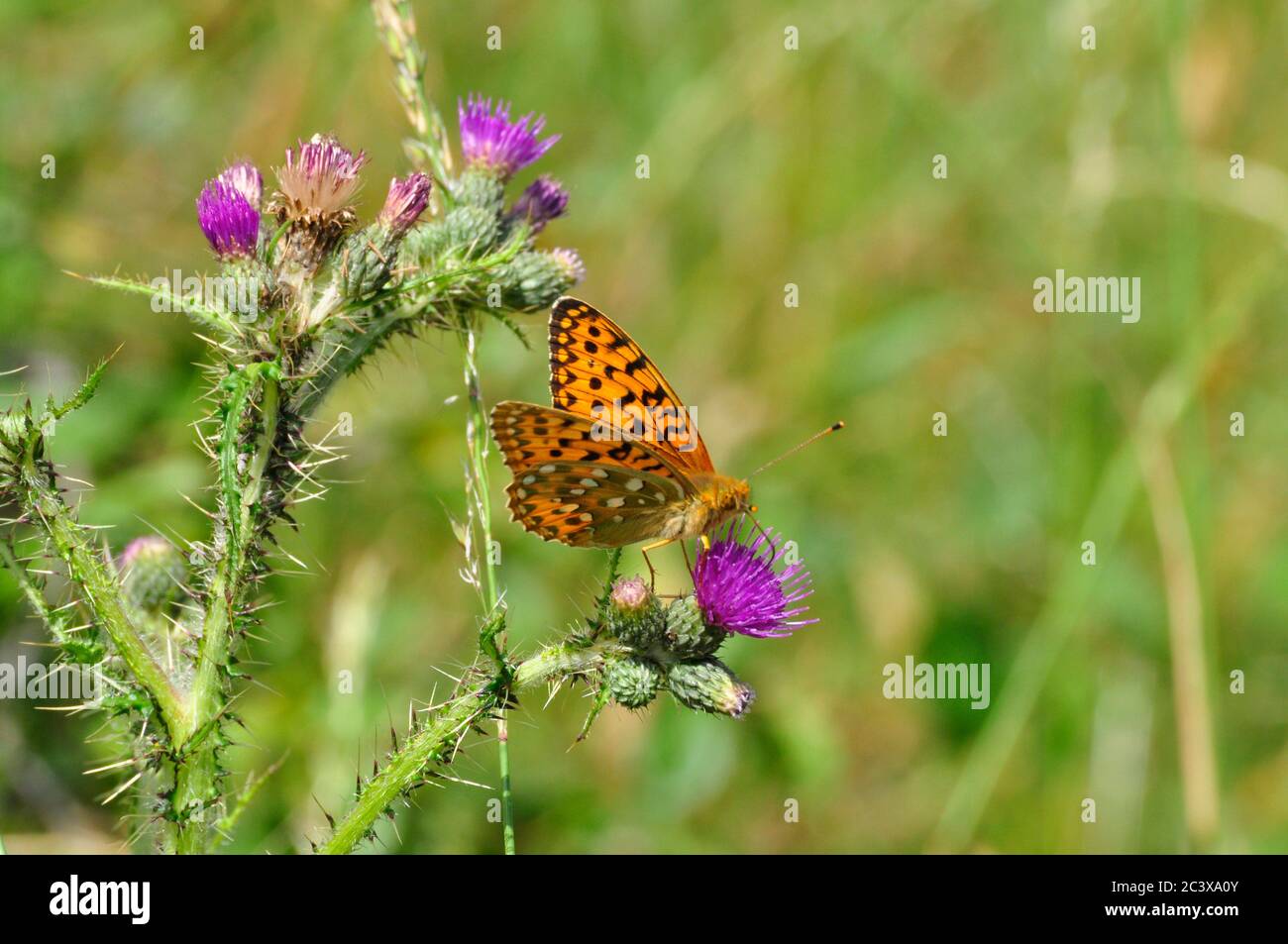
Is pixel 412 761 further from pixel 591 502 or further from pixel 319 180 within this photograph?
pixel 319 180

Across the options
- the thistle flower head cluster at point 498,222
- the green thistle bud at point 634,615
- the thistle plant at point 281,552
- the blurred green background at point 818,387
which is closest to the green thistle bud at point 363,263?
the thistle plant at point 281,552

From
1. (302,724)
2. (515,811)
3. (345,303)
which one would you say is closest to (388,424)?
(302,724)

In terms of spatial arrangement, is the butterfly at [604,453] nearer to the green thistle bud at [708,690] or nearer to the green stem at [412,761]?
the green thistle bud at [708,690]

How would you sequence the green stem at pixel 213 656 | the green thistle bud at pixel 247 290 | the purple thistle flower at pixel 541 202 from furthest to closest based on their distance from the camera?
the purple thistle flower at pixel 541 202
the green thistle bud at pixel 247 290
the green stem at pixel 213 656

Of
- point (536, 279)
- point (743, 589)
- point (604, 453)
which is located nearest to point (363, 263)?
point (536, 279)

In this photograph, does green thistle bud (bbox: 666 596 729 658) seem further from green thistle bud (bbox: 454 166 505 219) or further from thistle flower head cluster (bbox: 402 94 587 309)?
green thistle bud (bbox: 454 166 505 219)

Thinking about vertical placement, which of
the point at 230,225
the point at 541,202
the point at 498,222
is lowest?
the point at 230,225

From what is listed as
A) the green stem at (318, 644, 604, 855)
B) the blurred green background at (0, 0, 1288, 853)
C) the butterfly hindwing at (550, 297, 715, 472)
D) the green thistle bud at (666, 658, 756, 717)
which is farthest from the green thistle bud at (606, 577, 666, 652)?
the blurred green background at (0, 0, 1288, 853)
